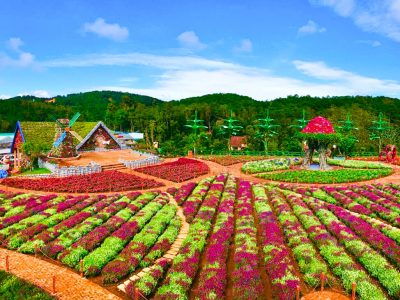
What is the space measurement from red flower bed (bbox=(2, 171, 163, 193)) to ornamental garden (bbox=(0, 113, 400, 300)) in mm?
99

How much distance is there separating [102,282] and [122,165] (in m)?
30.0

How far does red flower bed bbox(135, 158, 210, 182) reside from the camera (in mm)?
39156

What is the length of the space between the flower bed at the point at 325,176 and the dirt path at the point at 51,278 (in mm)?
27725

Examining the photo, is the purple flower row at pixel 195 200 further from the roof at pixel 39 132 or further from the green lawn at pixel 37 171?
the roof at pixel 39 132

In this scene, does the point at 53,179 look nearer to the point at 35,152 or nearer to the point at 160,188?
the point at 35,152

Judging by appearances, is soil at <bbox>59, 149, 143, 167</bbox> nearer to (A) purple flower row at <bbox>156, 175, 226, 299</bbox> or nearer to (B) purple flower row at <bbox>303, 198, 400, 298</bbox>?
(A) purple flower row at <bbox>156, 175, 226, 299</bbox>

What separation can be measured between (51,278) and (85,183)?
61.9 feet

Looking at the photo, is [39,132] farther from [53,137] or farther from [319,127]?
[319,127]

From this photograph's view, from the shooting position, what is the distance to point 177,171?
137ft

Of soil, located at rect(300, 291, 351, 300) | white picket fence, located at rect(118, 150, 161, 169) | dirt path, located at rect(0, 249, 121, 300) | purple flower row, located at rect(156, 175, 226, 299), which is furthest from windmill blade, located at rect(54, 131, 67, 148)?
soil, located at rect(300, 291, 351, 300)

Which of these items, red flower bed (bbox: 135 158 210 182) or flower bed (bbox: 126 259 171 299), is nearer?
flower bed (bbox: 126 259 171 299)

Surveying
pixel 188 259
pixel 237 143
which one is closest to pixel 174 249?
pixel 188 259

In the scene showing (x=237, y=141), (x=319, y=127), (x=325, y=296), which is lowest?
(x=325, y=296)

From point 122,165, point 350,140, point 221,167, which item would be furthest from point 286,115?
point 122,165
